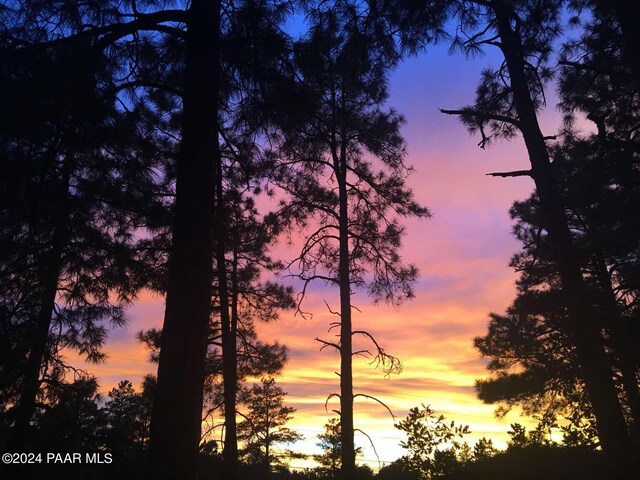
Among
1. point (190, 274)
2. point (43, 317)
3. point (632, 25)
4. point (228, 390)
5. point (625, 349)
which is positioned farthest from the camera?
point (625, 349)

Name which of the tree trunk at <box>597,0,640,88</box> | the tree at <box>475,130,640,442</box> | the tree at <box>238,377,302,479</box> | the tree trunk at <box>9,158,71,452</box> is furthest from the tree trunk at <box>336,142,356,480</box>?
the tree at <box>238,377,302,479</box>

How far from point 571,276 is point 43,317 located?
803cm

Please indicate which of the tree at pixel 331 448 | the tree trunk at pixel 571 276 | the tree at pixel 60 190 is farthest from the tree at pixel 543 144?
the tree at pixel 331 448

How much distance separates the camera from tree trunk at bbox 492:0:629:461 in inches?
229

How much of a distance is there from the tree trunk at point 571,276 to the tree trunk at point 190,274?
472 centimetres

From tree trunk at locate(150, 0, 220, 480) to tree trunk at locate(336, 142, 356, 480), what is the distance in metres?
6.47

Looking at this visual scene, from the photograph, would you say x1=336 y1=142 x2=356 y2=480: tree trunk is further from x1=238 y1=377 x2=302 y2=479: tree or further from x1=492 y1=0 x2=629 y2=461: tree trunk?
x1=238 y1=377 x2=302 y2=479: tree

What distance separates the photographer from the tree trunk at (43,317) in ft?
18.0

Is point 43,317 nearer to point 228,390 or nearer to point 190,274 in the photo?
point 190,274

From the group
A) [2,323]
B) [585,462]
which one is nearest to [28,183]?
[2,323]

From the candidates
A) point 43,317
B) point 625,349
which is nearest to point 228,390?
point 43,317

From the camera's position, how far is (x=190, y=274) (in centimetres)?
401

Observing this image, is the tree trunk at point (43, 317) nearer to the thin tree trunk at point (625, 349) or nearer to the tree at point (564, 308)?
the tree at point (564, 308)

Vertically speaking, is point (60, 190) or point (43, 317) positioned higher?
point (60, 190)
